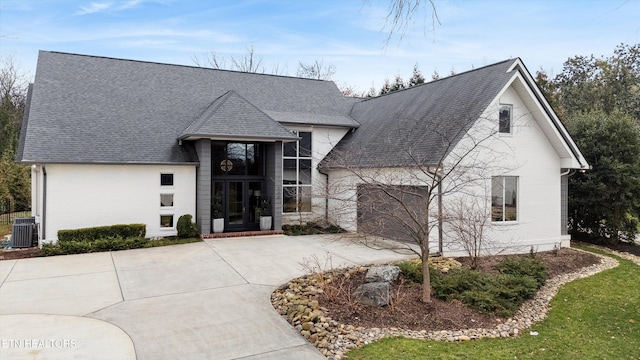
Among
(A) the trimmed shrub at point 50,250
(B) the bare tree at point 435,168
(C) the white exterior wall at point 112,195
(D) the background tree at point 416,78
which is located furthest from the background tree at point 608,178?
(A) the trimmed shrub at point 50,250

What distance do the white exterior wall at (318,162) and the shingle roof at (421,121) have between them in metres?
0.42

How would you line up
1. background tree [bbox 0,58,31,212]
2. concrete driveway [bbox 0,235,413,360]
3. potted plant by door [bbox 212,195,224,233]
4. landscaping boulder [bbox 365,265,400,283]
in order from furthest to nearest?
background tree [bbox 0,58,31,212] → potted plant by door [bbox 212,195,224,233] → landscaping boulder [bbox 365,265,400,283] → concrete driveway [bbox 0,235,413,360]

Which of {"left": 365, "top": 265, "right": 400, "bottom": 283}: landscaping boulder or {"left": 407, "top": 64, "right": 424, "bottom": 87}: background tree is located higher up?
{"left": 407, "top": 64, "right": 424, "bottom": 87}: background tree

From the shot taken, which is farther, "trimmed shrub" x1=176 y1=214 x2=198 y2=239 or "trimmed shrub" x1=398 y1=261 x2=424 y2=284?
→ "trimmed shrub" x1=176 y1=214 x2=198 y2=239

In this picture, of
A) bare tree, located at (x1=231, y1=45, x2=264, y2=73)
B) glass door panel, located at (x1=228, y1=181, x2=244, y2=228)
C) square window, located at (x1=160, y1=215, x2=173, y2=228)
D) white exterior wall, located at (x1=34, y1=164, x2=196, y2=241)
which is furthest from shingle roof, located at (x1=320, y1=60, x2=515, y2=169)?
bare tree, located at (x1=231, y1=45, x2=264, y2=73)

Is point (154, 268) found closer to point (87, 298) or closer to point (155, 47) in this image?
point (87, 298)

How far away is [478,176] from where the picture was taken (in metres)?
13.3

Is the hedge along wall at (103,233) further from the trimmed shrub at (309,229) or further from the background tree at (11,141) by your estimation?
the background tree at (11,141)

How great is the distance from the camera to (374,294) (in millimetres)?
7770

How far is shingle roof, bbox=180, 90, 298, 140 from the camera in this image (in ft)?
49.8

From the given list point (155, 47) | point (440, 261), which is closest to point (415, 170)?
point (440, 261)

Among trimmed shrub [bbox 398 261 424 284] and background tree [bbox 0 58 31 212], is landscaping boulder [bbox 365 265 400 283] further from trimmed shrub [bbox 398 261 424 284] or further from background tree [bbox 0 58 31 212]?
A: background tree [bbox 0 58 31 212]

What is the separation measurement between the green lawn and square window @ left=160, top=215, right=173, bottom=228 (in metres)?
11.7

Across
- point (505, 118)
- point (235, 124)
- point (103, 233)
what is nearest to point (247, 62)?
point (235, 124)
